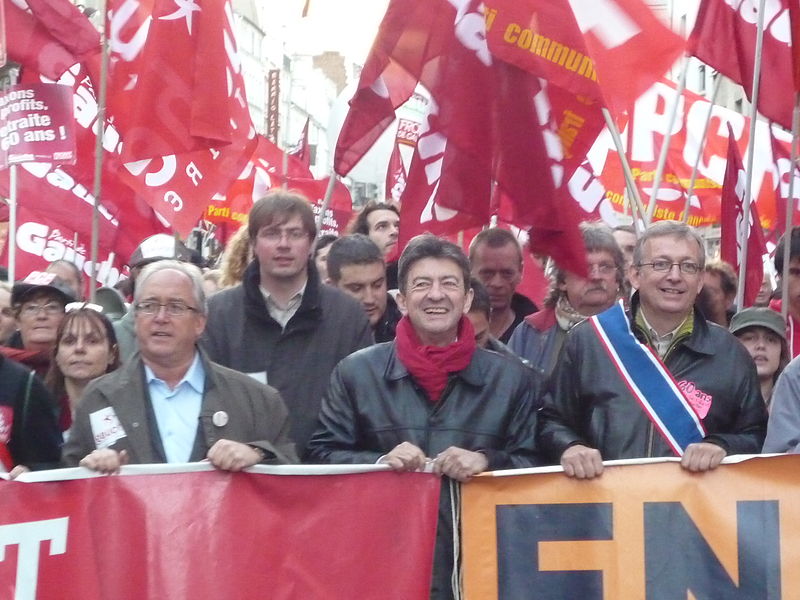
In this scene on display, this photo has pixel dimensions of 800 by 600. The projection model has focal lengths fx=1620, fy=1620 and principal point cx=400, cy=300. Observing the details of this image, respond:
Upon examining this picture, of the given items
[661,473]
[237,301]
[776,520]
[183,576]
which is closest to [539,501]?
[661,473]

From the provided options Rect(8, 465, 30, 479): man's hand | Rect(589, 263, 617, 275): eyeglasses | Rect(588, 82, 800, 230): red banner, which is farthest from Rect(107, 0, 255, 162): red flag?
Rect(588, 82, 800, 230): red banner

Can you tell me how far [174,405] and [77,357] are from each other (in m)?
1.07

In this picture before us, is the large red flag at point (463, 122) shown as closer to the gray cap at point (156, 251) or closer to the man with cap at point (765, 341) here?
the man with cap at point (765, 341)

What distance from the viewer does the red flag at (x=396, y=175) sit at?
12602 millimetres

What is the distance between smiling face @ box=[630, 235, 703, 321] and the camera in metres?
5.42

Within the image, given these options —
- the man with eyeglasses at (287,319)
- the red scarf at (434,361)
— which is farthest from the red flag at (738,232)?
the red scarf at (434,361)

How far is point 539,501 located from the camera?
522cm

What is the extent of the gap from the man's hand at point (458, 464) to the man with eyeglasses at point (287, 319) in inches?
39.0

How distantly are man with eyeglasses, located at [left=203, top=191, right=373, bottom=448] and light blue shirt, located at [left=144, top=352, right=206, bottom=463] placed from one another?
2.62ft

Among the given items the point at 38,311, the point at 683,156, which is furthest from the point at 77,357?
the point at 683,156

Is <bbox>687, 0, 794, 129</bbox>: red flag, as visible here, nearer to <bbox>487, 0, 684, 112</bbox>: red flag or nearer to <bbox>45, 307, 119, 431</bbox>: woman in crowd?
<bbox>487, 0, 684, 112</bbox>: red flag

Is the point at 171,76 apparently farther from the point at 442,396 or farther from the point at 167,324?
the point at 442,396

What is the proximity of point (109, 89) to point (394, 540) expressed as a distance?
4.51 meters

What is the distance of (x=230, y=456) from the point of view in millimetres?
5055
